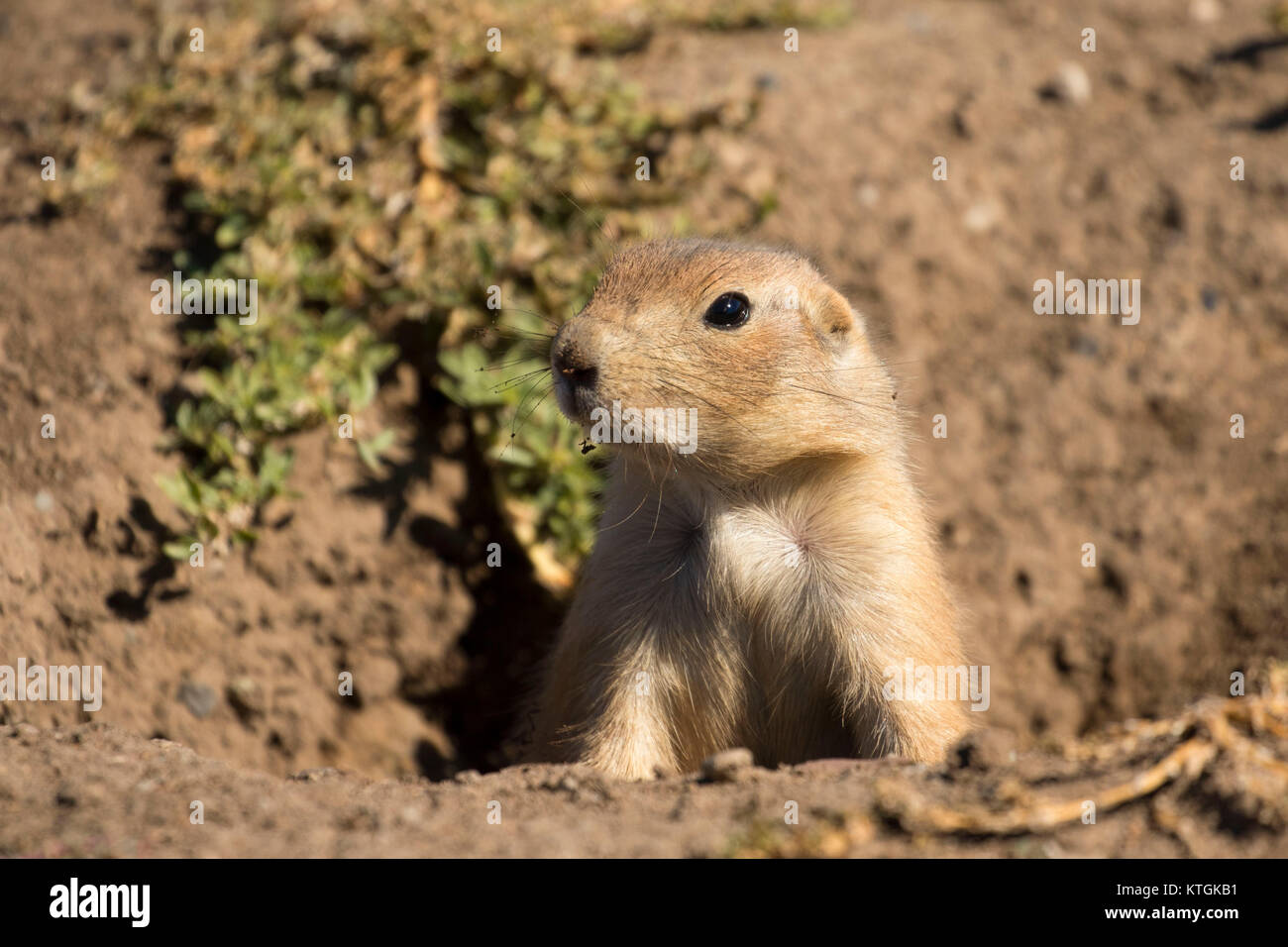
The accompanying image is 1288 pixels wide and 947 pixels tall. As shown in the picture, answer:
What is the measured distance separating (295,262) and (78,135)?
1618mm

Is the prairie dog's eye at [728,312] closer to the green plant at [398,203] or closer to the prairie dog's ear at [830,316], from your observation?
the prairie dog's ear at [830,316]

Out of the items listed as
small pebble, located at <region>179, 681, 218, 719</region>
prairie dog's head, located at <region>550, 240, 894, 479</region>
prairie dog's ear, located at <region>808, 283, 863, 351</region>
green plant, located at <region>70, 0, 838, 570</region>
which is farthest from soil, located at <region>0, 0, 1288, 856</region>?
prairie dog's head, located at <region>550, 240, 894, 479</region>

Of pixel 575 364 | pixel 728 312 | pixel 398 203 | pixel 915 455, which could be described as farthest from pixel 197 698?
pixel 915 455

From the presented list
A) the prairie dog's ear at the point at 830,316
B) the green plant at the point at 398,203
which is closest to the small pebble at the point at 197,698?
the green plant at the point at 398,203

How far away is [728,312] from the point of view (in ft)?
15.5

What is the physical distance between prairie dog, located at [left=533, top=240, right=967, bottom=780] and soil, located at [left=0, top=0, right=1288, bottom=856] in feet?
2.57

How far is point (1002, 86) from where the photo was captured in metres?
8.37

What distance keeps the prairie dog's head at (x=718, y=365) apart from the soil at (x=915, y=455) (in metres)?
1.01

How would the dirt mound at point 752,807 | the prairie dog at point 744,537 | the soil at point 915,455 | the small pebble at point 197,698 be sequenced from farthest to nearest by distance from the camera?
the small pebble at point 197,698, the prairie dog at point 744,537, the soil at point 915,455, the dirt mound at point 752,807

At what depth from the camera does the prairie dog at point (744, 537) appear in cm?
463

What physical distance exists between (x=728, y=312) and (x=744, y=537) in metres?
0.94

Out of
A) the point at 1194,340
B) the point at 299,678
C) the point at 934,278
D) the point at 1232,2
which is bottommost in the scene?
the point at 299,678

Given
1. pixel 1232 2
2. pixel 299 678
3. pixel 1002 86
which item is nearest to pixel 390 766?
pixel 299 678

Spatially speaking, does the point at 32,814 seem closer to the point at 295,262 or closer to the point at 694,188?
the point at 295,262
